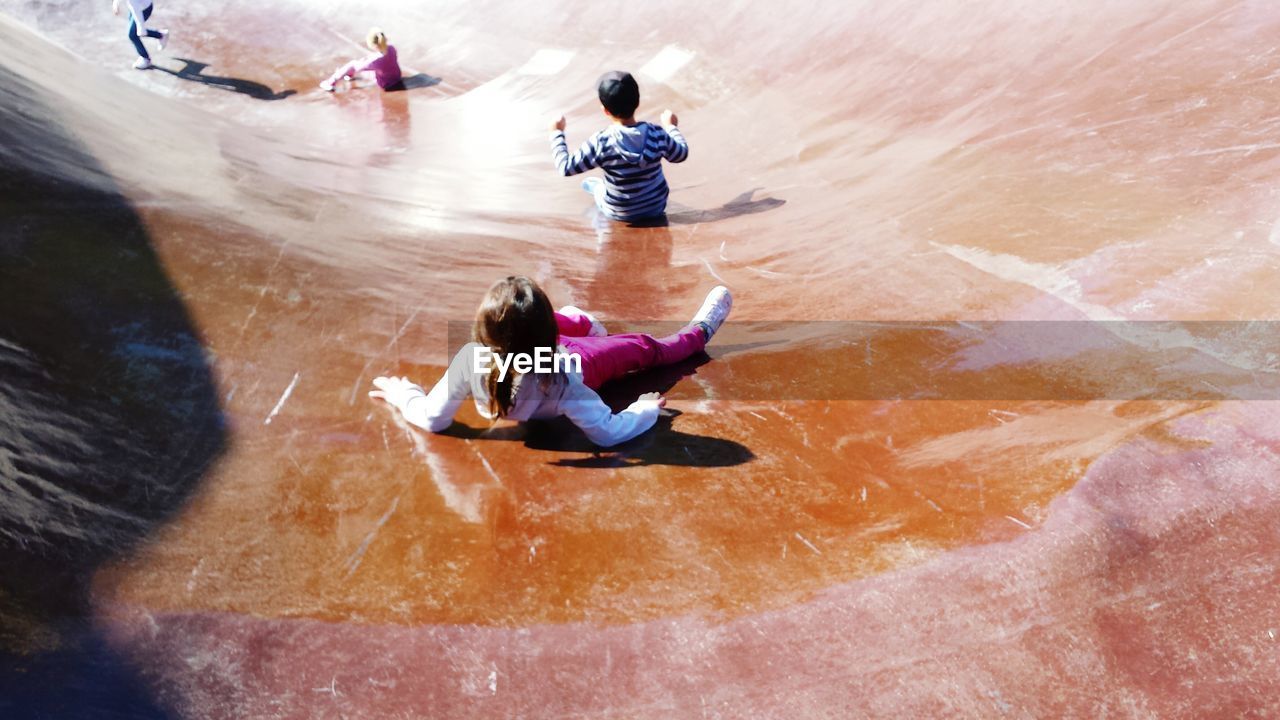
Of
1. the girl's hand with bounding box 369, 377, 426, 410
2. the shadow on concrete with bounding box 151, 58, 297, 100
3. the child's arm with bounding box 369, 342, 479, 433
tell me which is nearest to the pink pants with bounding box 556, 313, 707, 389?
the child's arm with bounding box 369, 342, 479, 433

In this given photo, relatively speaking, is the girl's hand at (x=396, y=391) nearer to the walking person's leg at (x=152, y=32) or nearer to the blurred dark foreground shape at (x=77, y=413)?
the blurred dark foreground shape at (x=77, y=413)

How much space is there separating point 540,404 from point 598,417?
187 millimetres

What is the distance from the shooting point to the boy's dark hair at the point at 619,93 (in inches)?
178

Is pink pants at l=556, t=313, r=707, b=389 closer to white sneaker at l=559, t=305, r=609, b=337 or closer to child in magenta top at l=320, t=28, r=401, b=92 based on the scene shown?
white sneaker at l=559, t=305, r=609, b=337

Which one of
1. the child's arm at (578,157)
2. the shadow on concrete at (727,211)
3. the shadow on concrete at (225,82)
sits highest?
the child's arm at (578,157)

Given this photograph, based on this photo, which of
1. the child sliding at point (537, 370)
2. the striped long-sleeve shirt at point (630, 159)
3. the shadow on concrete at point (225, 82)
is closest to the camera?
the child sliding at point (537, 370)

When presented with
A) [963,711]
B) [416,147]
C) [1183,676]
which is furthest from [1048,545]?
[416,147]

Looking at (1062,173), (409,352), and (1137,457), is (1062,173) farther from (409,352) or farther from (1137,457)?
(409,352)

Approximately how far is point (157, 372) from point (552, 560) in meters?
1.69

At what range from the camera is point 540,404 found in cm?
293

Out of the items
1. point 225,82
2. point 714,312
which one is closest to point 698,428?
point 714,312

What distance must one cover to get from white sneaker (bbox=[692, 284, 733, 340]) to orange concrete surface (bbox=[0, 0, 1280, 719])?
135mm

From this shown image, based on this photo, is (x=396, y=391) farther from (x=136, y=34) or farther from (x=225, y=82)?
(x=136, y=34)

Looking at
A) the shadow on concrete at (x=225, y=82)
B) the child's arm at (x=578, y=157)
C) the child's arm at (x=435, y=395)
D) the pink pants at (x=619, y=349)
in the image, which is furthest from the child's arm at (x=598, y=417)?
the shadow on concrete at (x=225, y=82)
